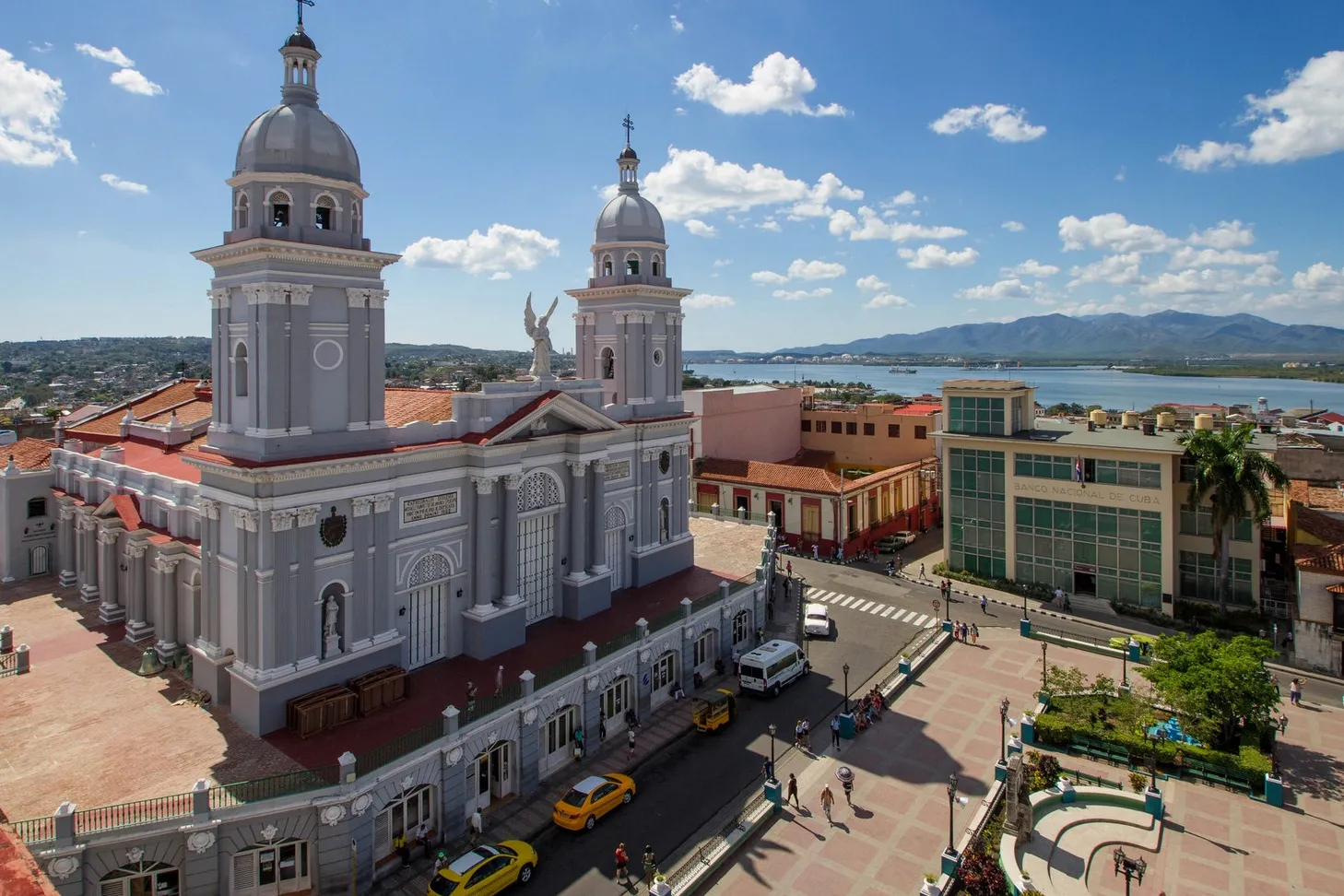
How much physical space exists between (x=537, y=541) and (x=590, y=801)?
399 inches

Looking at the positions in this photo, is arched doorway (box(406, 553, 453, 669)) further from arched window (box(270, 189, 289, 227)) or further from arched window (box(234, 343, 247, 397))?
arched window (box(270, 189, 289, 227))

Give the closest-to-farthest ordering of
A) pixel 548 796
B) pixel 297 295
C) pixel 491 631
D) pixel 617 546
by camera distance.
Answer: pixel 297 295 < pixel 548 796 < pixel 491 631 < pixel 617 546

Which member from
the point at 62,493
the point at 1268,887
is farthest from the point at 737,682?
the point at 62,493

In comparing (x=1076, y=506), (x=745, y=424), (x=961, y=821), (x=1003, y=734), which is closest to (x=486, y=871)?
(x=961, y=821)

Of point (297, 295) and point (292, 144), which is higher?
point (292, 144)

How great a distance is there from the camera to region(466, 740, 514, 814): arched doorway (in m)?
20.8

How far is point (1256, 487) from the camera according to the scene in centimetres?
3409

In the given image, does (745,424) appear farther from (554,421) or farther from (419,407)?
(419,407)

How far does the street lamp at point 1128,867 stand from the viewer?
17525 mm

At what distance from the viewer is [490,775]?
71.0 ft

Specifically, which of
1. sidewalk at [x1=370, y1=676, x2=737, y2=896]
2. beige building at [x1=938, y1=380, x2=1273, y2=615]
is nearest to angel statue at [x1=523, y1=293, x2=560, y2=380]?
sidewalk at [x1=370, y1=676, x2=737, y2=896]

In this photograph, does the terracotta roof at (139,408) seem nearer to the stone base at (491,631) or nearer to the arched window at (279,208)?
the arched window at (279,208)

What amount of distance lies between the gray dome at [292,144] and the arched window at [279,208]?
0.62m

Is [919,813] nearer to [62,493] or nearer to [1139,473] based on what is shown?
[1139,473]
